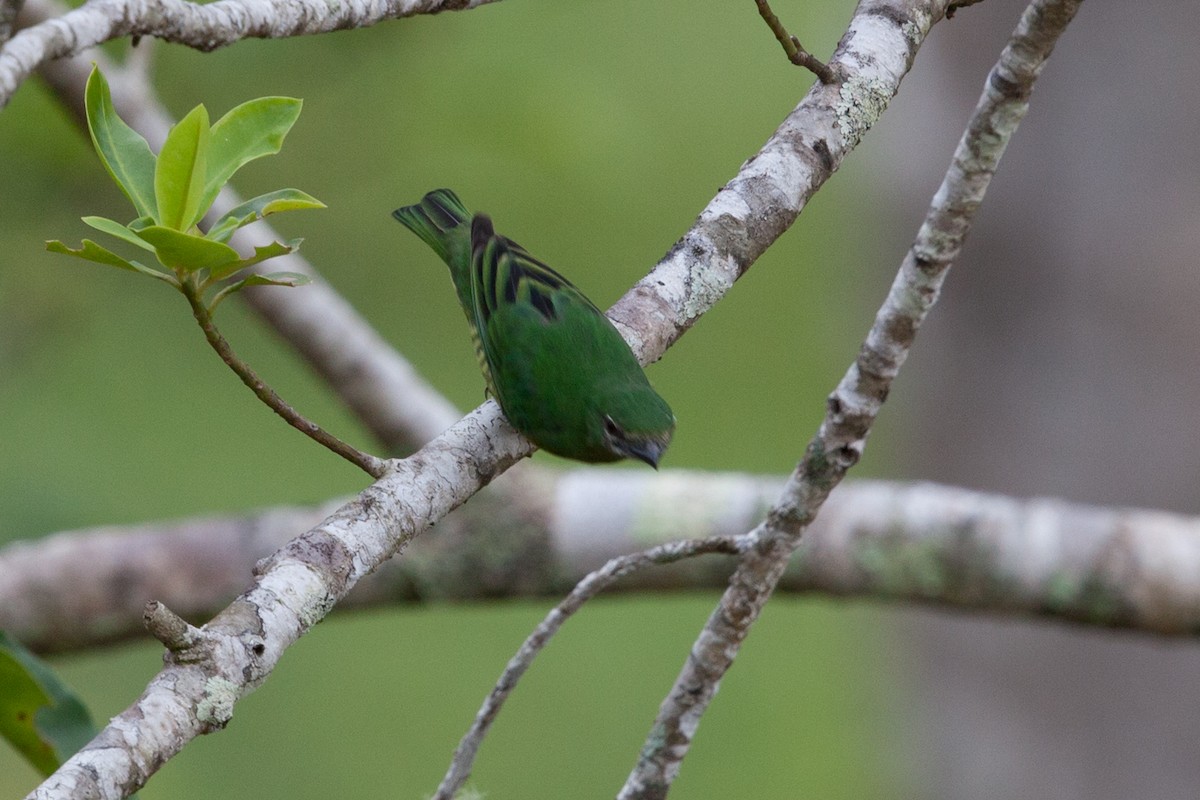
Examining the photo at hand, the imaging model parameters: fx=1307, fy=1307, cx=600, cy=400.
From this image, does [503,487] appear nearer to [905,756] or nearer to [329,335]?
[329,335]

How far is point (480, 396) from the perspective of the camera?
8.70m

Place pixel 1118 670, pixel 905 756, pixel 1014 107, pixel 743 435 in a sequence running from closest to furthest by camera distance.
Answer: pixel 1014 107
pixel 1118 670
pixel 905 756
pixel 743 435

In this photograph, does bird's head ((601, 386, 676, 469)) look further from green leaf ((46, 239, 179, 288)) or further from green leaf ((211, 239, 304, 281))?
green leaf ((46, 239, 179, 288))

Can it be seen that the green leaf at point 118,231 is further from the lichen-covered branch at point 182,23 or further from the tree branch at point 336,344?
the tree branch at point 336,344

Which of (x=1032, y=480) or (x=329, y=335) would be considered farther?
(x=1032, y=480)

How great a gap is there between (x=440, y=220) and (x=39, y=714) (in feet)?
4.68

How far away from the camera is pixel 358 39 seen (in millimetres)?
3527

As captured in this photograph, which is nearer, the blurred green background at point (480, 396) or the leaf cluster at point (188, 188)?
the leaf cluster at point (188, 188)

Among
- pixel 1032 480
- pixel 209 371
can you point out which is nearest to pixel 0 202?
pixel 1032 480

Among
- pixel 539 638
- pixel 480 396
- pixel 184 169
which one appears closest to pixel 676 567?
pixel 539 638

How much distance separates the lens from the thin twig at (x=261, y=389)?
4.77 ft

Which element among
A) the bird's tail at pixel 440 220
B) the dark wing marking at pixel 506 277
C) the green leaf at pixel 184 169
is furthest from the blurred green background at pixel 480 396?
the green leaf at pixel 184 169

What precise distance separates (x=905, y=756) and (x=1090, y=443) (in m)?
2.10

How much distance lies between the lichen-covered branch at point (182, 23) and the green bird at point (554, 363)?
1.78 ft
